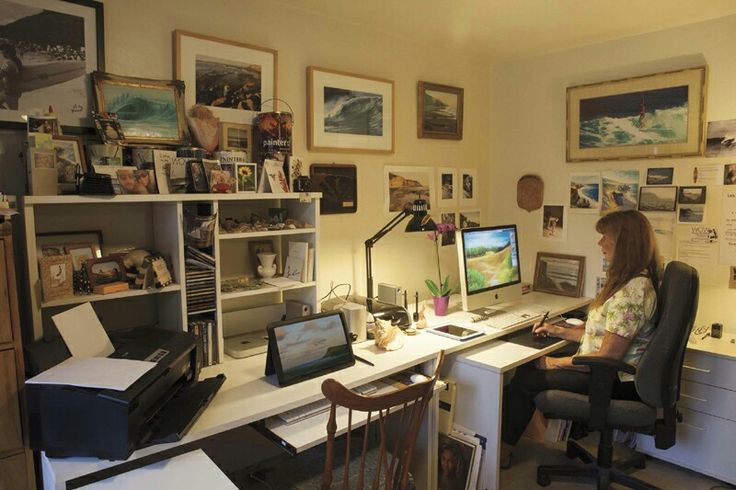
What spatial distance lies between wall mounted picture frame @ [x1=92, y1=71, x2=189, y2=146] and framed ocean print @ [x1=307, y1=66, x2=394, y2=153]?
0.66 m

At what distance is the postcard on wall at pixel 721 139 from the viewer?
2.52m

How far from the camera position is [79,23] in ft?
5.81

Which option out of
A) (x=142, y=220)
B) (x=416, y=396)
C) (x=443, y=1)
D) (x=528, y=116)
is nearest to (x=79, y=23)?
(x=142, y=220)

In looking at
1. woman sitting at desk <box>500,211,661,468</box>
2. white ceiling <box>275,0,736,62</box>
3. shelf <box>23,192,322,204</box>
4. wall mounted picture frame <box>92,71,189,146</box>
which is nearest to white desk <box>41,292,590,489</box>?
woman sitting at desk <box>500,211,661,468</box>

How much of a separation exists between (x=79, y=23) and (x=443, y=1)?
4.80 ft

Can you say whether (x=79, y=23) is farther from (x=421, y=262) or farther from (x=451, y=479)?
(x=451, y=479)

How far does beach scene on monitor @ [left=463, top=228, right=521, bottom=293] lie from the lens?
2.52 metres

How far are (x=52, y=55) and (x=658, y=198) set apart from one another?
2854 mm

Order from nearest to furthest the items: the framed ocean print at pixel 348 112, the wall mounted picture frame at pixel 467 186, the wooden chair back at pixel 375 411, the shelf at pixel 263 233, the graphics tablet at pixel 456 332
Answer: the wooden chair back at pixel 375 411 → the shelf at pixel 263 233 → the graphics tablet at pixel 456 332 → the framed ocean print at pixel 348 112 → the wall mounted picture frame at pixel 467 186

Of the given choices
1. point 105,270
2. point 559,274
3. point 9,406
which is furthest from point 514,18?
point 9,406

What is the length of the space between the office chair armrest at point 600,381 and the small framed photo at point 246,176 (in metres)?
1.52

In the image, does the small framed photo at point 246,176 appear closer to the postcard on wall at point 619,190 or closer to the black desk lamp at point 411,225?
the black desk lamp at point 411,225

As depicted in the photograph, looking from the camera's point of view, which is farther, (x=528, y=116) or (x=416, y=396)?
(x=528, y=116)

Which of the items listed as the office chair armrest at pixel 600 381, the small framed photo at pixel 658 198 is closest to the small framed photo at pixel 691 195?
the small framed photo at pixel 658 198
